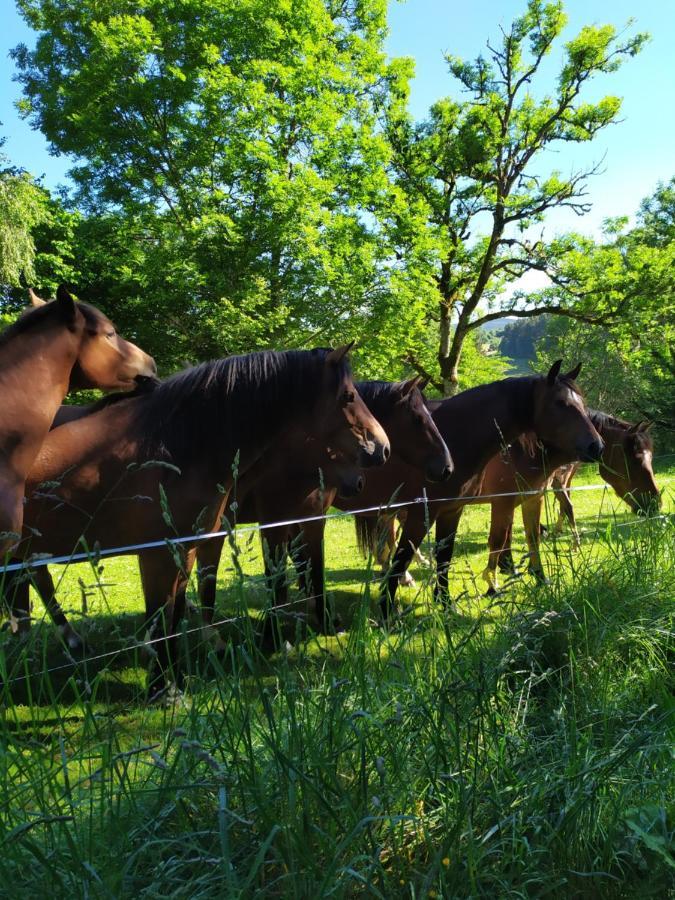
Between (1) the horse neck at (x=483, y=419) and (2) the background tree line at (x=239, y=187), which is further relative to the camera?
(2) the background tree line at (x=239, y=187)

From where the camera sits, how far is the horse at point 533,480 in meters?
5.81

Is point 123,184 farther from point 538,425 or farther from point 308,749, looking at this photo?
point 308,749

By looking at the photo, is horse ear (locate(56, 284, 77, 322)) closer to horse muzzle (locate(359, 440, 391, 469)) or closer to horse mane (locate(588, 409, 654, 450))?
horse muzzle (locate(359, 440, 391, 469))

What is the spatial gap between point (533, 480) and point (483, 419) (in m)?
1.37

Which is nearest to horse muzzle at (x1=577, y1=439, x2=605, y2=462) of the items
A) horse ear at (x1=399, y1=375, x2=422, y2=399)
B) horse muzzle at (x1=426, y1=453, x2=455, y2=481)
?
horse muzzle at (x1=426, y1=453, x2=455, y2=481)

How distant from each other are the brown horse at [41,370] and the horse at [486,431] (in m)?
2.98

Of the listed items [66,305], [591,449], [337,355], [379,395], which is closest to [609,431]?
[591,449]

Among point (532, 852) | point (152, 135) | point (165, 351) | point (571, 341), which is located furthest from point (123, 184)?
point (571, 341)

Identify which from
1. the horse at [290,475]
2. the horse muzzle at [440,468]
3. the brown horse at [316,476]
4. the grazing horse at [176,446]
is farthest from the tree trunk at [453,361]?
the grazing horse at [176,446]

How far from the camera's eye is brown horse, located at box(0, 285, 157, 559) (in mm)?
3260

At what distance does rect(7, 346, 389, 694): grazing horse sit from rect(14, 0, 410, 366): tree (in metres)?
13.1

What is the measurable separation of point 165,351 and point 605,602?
1768cm

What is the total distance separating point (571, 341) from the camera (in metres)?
41.4

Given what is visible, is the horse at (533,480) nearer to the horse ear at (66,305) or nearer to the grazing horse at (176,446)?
the grazing horse at (176,446)
